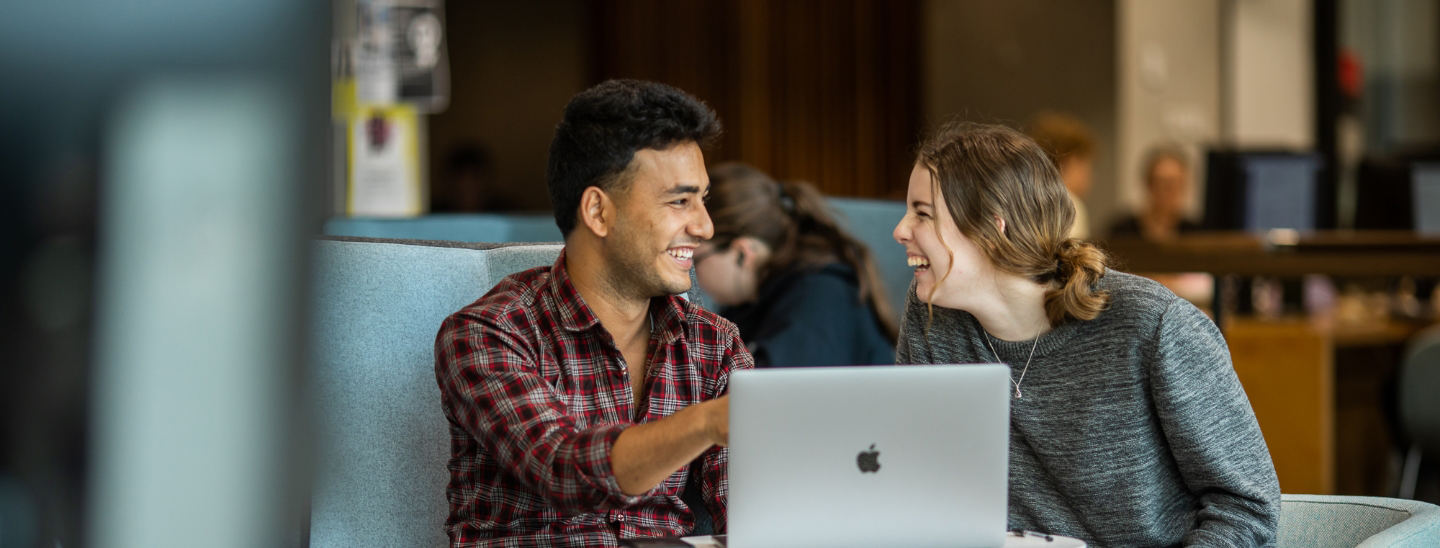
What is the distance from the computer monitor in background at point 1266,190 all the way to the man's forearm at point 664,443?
333 centimetres

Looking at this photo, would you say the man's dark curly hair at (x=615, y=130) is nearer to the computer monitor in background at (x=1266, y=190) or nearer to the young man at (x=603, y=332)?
the young man at (x=603, y=332)

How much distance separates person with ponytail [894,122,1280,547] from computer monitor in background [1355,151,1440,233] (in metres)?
2.97

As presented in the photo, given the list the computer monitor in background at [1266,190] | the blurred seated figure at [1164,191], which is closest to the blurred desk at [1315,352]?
the computer monitor in background at [1266,190]

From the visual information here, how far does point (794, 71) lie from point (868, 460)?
18.5 feet

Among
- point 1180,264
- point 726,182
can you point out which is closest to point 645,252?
point 726,182

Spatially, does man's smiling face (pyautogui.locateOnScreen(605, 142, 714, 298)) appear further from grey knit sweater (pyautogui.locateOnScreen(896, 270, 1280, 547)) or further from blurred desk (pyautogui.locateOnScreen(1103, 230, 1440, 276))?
blurred desk (pyautogui.locateOnScreen(1103, 230, 1440, 276))

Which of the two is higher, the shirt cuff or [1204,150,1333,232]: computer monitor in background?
[1204,150,1333,232]: computer monitor in background

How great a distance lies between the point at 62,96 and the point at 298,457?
0.14m

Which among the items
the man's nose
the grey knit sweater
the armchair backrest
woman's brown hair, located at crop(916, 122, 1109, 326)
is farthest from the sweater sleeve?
the armchair backrest

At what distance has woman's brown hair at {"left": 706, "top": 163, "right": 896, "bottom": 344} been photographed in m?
2.40

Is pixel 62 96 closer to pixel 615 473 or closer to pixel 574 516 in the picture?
pixel 615 473

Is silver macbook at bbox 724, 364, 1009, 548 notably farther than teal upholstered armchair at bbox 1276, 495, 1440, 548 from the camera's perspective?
No

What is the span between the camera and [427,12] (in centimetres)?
342

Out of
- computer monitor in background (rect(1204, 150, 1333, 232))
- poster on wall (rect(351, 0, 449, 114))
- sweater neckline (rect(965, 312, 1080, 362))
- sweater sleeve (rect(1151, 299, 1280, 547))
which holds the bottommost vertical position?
sweater sleeve (rect(1151, 299, 1280, 547))
